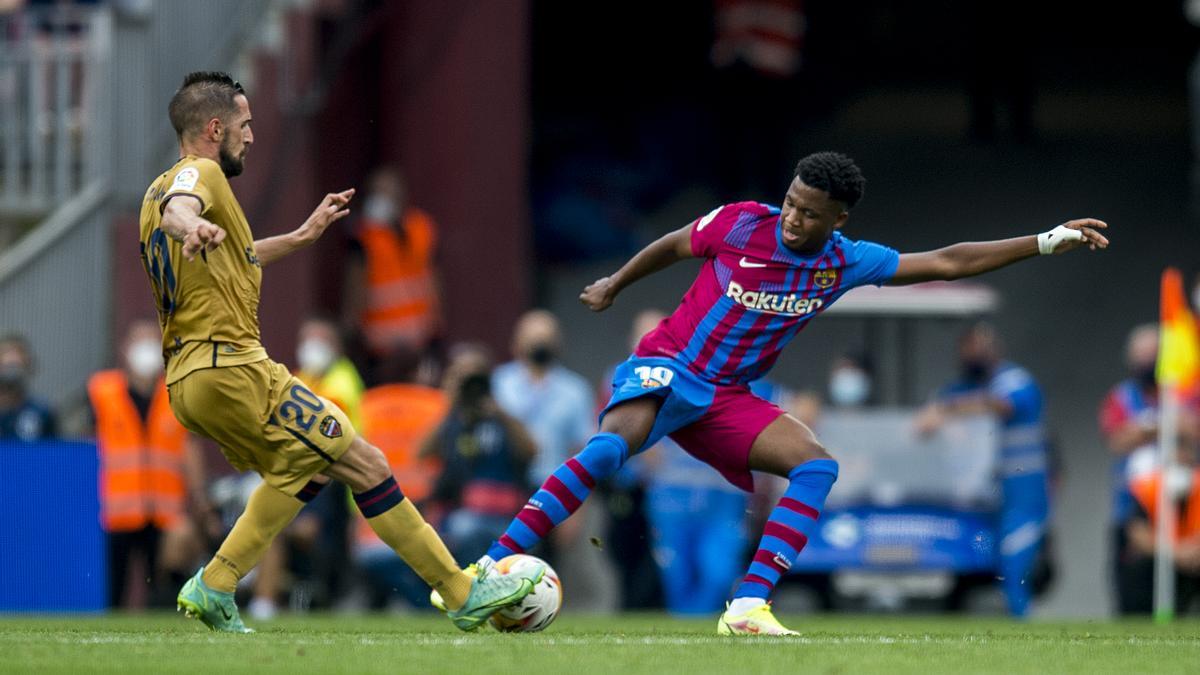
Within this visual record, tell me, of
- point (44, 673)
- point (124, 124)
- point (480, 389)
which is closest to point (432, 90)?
point (124, 124)

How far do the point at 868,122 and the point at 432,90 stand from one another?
5751 mm

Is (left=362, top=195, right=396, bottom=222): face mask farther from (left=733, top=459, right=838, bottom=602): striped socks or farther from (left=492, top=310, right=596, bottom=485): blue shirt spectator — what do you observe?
(left=733, top=459, right=838, bottom=602): striped socks

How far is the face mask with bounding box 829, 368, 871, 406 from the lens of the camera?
54.9 feet

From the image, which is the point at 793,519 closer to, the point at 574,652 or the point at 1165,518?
the point at 574,652

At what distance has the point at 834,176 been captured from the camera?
8.69 meters

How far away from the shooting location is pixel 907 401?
17188mm

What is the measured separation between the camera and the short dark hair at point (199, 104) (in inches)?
329

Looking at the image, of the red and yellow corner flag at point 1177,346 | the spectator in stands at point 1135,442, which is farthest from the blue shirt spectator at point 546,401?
the red and yellow corner flag at point 1177,346

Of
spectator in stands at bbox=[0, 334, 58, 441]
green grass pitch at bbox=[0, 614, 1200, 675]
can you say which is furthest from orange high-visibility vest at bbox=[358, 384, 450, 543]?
green grass pitch at bbox=[0, 614, 1200, 675]

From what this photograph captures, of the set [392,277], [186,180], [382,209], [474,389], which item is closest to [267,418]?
[186,180]

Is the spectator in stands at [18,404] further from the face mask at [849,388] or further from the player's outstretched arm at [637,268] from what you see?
the player's outstretched arm at [637,268]

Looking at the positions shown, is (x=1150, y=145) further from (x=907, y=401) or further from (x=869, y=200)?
(x=907, y=401)

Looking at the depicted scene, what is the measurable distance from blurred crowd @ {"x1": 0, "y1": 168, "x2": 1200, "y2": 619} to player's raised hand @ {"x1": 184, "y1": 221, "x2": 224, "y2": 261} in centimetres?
699

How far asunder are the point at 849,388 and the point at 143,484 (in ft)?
17.7
